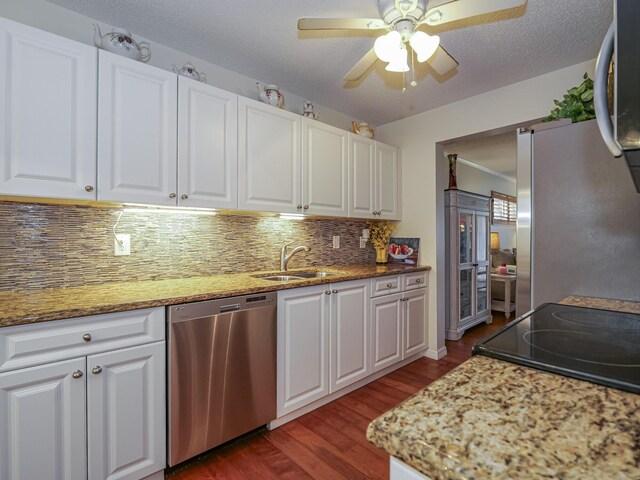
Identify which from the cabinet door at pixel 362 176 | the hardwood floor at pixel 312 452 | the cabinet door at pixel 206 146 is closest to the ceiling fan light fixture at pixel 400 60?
the cabinet door at pixel 206 146

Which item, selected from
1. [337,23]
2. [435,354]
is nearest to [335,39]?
[337,23]

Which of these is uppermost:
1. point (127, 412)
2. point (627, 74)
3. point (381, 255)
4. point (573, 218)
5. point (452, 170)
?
point (452, 170)

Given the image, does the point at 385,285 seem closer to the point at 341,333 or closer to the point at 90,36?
the point at 341,333

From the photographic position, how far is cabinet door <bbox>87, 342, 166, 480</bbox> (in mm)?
1327

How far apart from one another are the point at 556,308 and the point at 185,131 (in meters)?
1.95

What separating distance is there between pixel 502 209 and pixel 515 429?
6529 millimetres

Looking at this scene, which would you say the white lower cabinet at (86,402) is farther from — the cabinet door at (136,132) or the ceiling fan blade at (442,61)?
the ceiling fan blade at (442,61)

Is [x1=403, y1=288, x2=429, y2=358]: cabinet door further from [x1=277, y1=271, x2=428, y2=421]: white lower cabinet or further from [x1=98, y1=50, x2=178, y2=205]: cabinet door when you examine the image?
[x1=98, y1=50, x2=178, y2=205]: cabinet door

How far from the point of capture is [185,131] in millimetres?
1820

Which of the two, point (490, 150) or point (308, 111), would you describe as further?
point (490, 150)

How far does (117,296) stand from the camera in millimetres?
1488

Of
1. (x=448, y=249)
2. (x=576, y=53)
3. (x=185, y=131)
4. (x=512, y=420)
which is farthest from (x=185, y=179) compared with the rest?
(x=448, y=249)

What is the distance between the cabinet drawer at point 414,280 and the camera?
2833 mm

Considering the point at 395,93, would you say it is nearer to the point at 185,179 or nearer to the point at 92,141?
the point at 185,179
